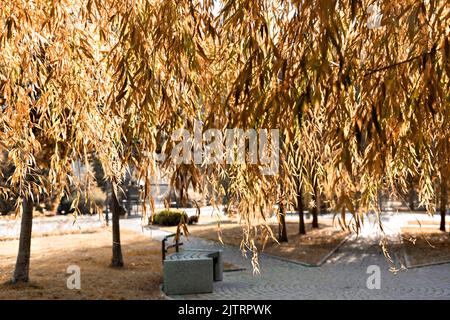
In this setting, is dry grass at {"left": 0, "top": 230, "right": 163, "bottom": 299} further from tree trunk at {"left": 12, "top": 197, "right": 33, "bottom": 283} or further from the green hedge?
the green hedge

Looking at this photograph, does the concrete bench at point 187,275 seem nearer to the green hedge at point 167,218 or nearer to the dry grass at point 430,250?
the dry grass at point 430,250

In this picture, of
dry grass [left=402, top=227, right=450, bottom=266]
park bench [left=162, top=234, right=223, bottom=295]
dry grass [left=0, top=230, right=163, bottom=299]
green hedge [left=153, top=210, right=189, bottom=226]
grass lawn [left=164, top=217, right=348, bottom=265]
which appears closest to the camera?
dry grass [left=0, top=230, right=163, bottom=299]

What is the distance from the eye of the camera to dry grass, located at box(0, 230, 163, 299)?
10664mm

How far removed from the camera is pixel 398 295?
11.0 m

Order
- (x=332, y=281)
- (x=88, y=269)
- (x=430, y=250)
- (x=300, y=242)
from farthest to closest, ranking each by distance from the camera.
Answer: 1. (x=300, y=242)
2. (x=430, y=250)
3. (x=88, y=269)
4. (x=332, y=281)

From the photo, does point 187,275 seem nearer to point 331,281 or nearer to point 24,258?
point 24,258

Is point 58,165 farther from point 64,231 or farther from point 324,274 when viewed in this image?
point 64,231

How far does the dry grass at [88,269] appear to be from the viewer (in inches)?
420

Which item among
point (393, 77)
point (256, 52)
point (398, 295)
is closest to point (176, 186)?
point (256, 52)

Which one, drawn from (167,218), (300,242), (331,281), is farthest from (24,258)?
(167,218)

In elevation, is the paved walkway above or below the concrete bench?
below

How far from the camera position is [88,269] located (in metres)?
14.1

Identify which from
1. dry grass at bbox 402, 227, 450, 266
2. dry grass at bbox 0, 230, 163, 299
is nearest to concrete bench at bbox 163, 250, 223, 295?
dry grass at bbox 0, 230, 163, 299

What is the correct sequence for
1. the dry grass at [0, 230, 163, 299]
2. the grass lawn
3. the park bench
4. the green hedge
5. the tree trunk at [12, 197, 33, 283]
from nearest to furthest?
the dry grass at [0, 230, 163, 299] → the park bench → the tree trunk at [12, 197, 33, 283] → the grass lawn → the green hedge
